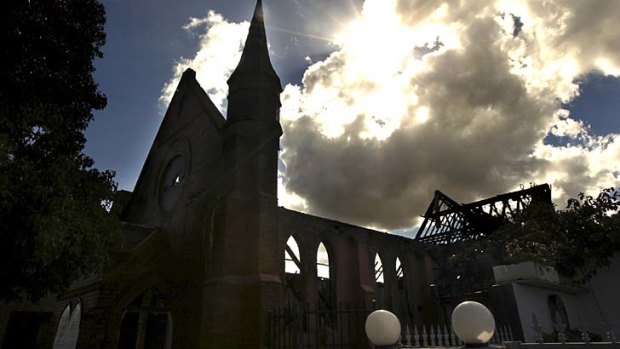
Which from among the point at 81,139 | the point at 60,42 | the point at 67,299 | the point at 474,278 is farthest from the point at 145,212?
the point at 474,278

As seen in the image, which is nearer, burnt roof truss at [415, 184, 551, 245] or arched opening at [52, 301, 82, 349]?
arched opening at [52, 301, 82, 349]

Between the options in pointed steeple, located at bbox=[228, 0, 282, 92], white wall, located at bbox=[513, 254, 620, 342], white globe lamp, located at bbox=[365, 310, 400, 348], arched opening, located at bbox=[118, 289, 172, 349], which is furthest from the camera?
pointed steeple, located at bbox=[228, 0, 282, 92]

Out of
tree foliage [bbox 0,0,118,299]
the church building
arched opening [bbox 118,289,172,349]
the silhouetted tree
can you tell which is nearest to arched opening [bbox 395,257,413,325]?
the church building

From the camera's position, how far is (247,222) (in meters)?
12.6

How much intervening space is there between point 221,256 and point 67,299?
228 inches

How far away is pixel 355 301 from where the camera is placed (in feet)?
59.7

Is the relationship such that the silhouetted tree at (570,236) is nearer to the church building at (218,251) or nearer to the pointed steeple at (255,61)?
the church building at (218,251)

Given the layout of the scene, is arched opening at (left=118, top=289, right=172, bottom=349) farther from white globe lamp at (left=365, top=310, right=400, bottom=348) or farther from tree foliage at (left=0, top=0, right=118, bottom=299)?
white globe lamp at (left=365, top=310, right=400, bottom=348)

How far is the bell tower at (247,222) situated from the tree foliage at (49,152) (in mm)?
3725

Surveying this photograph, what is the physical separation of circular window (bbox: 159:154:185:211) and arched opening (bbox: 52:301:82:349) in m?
5.69

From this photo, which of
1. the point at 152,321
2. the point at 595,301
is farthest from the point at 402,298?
the point at 152,321

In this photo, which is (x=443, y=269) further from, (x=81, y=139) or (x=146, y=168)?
(x=81, y=139)

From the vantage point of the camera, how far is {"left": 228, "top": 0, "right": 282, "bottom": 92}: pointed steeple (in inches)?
604

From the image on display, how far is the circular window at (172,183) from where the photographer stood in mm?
17417
